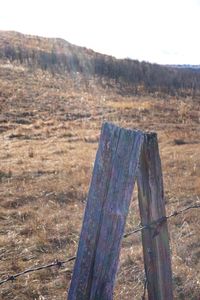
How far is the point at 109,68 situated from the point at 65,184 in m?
26.8

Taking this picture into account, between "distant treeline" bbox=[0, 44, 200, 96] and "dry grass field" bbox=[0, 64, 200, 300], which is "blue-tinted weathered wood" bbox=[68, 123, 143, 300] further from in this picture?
"distant treeline" bbox=[0, 44, 200, 96]

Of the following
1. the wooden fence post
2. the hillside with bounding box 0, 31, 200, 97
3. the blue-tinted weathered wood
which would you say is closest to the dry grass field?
the wooden fence post

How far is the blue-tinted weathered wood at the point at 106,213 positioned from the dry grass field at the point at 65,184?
2.62 meters

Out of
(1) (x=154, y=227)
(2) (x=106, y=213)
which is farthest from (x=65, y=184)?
(2) (x=106, y=213)

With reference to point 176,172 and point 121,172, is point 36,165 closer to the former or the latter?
point 176,172

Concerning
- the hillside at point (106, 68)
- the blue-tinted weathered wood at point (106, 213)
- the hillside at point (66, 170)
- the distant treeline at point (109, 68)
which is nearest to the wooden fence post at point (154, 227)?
the blue-tinted weathered wood at point (106, 213)

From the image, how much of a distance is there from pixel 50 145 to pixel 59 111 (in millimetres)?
6672

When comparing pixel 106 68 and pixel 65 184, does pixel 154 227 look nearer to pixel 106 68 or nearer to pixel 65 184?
pixel 65 184

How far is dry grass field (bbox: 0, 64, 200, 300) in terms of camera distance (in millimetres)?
5598

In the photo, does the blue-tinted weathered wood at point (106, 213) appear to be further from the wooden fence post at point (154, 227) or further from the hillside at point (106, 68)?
the hillside at point (106, 68)

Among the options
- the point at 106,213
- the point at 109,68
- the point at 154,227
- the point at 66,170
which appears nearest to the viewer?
the point at 106,213

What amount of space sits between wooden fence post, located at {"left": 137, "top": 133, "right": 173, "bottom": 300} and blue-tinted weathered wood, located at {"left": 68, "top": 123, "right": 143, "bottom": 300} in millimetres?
122

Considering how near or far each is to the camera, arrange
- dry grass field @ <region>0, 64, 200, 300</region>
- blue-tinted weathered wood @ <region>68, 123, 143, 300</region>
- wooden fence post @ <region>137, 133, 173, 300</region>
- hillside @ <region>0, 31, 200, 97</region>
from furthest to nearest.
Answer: hillside @ <region>0, 31, 200, 97</region>, dry grass field @ <region>0, 64, 200, 300</region>, wooden fence post @ <region>137, 133, 173, 300</region>, blue-tinted weathered wood @ <region>68, 123, 143, 300</region>

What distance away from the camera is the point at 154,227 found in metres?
2.73
